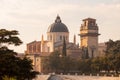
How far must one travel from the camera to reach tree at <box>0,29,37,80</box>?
4231 cm

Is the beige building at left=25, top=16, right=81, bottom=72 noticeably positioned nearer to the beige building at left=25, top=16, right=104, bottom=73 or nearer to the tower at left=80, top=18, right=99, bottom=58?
the beige building at left=25, top=16, right=104, bottom=73

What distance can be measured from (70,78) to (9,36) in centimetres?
3899

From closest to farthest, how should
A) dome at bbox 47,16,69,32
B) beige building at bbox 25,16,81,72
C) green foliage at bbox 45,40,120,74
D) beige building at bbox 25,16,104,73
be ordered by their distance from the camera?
1. green foliage at bbox 45,40,120,74
2. beige building at bbox 25,16,81,72
3. beige building at bbox 25,16,104,73
4. dome at bbox 47,16,69,32

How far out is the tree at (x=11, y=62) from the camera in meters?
42.3

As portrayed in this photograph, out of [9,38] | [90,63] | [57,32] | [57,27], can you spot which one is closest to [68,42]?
[57,32]

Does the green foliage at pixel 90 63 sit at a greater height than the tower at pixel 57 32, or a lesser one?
lesser

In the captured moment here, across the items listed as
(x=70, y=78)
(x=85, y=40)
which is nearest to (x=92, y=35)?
(x=85, y=40)

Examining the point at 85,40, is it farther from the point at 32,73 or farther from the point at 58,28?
the point at 32,73

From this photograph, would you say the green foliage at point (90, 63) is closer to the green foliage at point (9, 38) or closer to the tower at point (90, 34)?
→ the tower at point (90, 34)

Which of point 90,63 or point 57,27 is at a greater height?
point 57,27

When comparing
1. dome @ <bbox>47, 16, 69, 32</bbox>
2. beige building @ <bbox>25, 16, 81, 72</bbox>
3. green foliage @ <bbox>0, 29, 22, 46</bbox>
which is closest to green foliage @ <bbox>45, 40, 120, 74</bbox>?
beige building @ <bbox>25, 16, 81, 72</bbox>

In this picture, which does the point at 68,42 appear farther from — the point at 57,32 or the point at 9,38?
the point at 9,38

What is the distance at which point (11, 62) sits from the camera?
43000mm

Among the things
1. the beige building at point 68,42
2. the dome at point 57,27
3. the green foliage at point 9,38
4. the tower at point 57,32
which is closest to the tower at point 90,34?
the beige building at point 68,42
